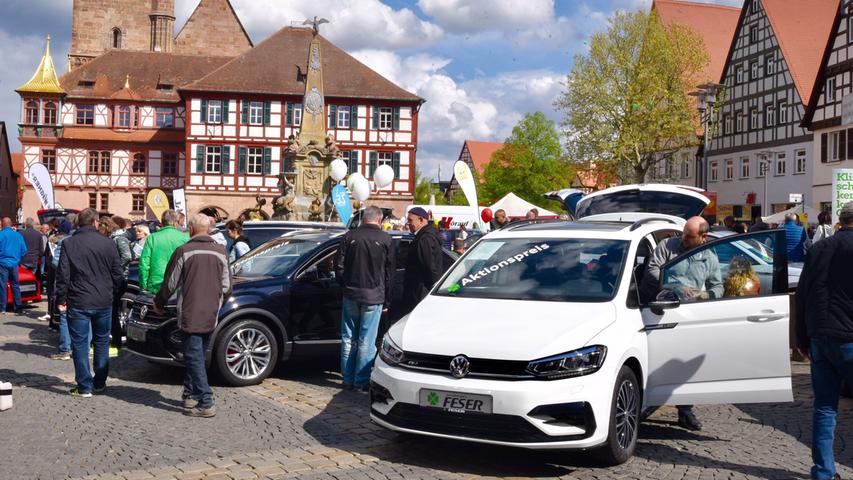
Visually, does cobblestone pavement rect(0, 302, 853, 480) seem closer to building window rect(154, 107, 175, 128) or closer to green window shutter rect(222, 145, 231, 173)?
green window shutter rect(222, 145, 231, 173)

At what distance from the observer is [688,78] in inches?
1833

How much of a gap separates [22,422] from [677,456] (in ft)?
18.0

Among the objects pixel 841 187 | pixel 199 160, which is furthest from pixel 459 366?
pixel 199 160

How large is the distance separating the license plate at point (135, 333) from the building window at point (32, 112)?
200ft

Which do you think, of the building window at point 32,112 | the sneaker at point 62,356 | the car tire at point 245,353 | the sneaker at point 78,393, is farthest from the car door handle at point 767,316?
the building window at point 32,112

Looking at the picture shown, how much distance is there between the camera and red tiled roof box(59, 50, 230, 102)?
65188 millimetres

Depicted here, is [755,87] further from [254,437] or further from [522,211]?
[254,437]

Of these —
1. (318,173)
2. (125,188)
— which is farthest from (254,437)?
(125,188)

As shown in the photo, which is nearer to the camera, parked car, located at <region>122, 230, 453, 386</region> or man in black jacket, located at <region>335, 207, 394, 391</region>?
man in black jacket, located at <region>335, 207, 394, 391</region>

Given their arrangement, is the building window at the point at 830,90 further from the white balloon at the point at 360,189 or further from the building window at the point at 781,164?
the white balloon at the point at 360,189

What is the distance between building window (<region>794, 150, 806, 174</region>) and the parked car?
41.3 metres

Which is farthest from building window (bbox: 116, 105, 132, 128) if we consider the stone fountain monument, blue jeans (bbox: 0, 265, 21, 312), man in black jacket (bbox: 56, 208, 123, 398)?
man in black jacket (bbox: 56, 208, 123, 398)

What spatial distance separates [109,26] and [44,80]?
51.4 feet

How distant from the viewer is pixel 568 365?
6027 mm
